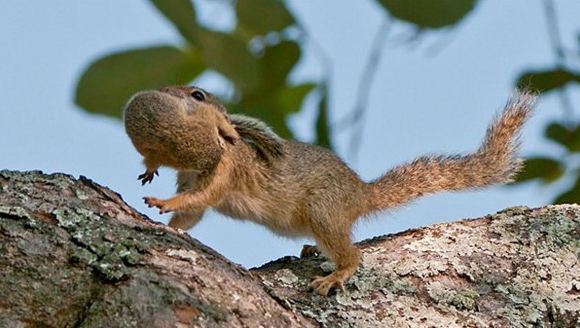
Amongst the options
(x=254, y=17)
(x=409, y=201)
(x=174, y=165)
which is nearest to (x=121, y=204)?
(x=254, y=17)

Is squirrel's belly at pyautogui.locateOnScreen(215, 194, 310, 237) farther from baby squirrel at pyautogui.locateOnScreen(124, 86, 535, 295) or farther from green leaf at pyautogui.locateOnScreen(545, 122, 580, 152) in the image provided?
green leaf at pyautogui.locateOnScreen(545, 122, 580, 152)

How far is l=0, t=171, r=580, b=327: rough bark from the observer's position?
2643mm

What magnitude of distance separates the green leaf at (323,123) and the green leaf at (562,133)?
3.27 ft

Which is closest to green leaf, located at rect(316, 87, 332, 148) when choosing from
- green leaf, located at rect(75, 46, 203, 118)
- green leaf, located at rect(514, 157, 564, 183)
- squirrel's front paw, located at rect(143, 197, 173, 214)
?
green leaf, located at rect(75, 46, 203, 118)

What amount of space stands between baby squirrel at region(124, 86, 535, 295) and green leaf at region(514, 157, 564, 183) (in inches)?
10.3

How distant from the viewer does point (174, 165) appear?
166 inches

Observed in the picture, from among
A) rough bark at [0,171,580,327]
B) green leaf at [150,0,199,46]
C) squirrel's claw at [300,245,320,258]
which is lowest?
rough bark at [0,171,580,327]

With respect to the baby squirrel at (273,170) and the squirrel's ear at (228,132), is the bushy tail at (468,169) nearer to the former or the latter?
the baby squirrel at (273,170)

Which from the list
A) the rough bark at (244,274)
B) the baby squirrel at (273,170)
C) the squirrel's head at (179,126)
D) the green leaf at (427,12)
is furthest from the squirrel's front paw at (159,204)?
the green leaf at (427,12)

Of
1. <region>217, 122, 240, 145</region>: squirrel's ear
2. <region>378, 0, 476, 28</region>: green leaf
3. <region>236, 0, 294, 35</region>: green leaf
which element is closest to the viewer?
<region>378, 0, 476, 28</region>: green leaf

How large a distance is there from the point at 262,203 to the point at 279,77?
946mm

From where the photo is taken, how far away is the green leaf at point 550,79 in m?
4.00

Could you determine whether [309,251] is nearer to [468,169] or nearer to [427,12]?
[468,169]

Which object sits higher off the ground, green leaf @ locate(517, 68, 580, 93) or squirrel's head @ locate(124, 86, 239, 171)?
green leaf @ locate(517, 68, 580, 93)
